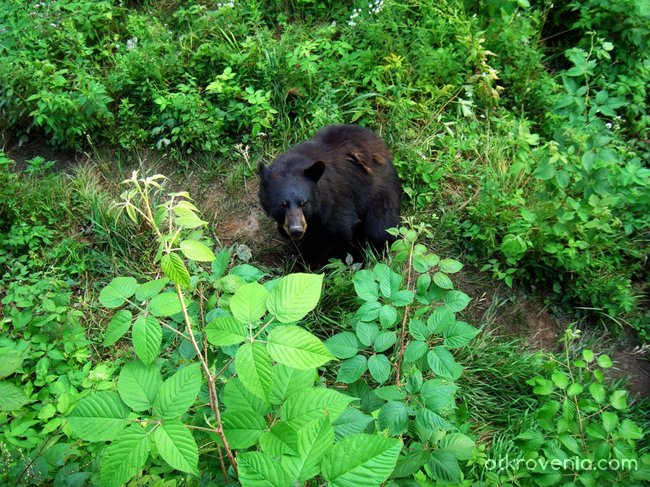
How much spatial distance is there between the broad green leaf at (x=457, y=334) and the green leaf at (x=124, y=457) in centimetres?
129

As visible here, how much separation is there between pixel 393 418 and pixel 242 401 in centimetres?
64

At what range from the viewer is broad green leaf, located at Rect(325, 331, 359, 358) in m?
2.16

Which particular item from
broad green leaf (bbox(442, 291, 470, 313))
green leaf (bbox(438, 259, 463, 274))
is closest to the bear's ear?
green leaf (bbox(438, 259, 463, 274))

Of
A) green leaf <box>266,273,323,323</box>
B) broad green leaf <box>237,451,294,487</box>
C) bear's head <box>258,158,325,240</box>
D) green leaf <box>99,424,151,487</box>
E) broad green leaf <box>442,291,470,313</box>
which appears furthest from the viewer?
bear's head <box>258,158,325,240</box>

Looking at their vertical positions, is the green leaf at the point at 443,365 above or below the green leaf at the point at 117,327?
below

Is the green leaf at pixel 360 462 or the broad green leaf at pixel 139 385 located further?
the broad green leaf at pixel 139 385

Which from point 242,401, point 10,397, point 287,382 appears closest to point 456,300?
point 287,382

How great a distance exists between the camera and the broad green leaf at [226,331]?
54.5 inches

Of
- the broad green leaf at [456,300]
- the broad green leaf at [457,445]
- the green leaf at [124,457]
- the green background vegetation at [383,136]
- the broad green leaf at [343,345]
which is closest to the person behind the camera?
the green leaf at [124,457]

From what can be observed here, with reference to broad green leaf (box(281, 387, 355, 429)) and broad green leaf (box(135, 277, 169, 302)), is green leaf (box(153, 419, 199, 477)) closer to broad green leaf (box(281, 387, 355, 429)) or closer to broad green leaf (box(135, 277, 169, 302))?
broad green leaf (box(281, 387, 355, 429))

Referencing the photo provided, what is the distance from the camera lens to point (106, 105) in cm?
450

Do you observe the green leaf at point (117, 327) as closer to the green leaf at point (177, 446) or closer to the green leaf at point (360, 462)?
the green leaf at point (177, 446)

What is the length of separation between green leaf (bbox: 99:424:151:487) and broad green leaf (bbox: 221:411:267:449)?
252 millimetres

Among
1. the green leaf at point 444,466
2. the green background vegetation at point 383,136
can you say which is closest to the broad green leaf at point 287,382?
the green leaf at point 444,466
